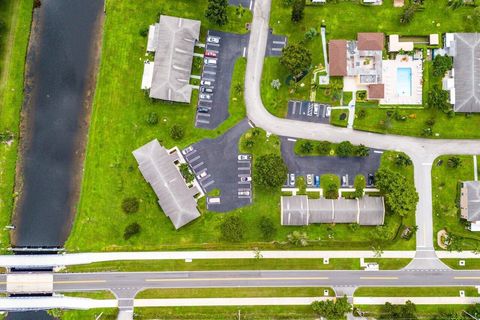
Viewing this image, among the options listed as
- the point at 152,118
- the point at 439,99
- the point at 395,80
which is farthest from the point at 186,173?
the point at 439,99

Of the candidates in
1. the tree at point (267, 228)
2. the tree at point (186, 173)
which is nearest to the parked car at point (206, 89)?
the tree at point (186, 173)

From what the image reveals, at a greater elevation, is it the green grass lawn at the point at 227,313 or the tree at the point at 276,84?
the tree at the point at 276,84

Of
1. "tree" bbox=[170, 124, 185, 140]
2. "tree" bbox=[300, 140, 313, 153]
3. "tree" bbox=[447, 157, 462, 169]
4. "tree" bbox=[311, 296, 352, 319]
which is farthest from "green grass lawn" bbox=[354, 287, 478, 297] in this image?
"tree" bbox=[170, 124, 185, 140]

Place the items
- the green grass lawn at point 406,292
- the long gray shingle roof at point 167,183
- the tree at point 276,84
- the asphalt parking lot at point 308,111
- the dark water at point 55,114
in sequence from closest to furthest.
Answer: the long gray shingle roof at point 167,183 → the green grass lawn at point 406,292 → the tree at point 276,84 → the dark water at point 55,114 → the asphalt parking lot at point 308,111

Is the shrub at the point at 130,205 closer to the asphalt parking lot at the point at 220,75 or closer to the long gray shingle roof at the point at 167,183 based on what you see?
the long gray shingle roof at the point at 167,183

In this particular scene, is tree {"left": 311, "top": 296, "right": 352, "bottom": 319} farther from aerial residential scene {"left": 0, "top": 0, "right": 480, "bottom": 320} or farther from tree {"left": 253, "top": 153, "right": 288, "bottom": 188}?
tree {"left": 253, "top": 153, "right": 288, "bottom": 188}

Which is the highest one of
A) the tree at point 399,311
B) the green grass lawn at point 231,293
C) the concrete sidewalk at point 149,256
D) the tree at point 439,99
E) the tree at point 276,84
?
the tree at point 276,84
